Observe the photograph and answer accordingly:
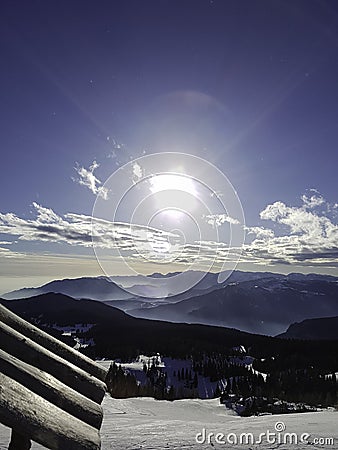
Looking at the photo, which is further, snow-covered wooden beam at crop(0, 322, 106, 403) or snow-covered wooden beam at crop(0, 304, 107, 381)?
snow-covered wooden beam at crop(0, 304, 107, 381)

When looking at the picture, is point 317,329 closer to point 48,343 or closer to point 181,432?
point 181,432

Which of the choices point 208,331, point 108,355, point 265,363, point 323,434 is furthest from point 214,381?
point 208,331

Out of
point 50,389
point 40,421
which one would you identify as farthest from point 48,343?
point 40,421

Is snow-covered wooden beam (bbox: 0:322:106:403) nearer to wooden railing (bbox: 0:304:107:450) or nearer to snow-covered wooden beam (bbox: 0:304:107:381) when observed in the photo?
wooden railing (bbox: 0:304:107:450)

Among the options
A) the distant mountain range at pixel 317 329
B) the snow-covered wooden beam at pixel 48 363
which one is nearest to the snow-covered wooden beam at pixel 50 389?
the snow-covered wooden beam at pixel 48 363

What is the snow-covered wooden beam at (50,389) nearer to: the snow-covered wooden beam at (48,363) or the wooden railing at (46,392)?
the wooden railing at (46,392)

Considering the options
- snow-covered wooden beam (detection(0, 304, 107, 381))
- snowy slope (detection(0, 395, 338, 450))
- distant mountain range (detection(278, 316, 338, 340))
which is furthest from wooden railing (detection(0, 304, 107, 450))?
distant mountain range (detection(278, 316, 338, 340))

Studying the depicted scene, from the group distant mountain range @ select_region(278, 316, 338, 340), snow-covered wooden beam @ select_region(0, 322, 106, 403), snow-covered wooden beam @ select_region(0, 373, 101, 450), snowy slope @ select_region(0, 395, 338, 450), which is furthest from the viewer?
distant mountain range @ select_region(278, 316, 338, 340)

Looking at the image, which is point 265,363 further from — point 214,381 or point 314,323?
point 314,323
